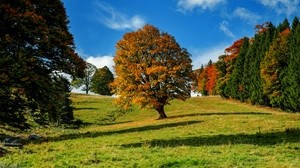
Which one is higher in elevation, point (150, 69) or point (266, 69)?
point (266, 69)

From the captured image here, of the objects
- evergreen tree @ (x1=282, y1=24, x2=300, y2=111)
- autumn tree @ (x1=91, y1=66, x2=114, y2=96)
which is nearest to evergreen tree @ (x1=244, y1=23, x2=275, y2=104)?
Result: evergreen tree @ (x1=282, y1=24, x2=300, y2=111)

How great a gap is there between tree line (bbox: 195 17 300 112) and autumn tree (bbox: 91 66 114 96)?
130 feet

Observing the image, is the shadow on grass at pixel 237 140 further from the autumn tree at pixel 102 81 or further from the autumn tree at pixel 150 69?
the autumn tree at pixel 102 81

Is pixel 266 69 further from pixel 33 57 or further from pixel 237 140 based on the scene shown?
pixel 33 57

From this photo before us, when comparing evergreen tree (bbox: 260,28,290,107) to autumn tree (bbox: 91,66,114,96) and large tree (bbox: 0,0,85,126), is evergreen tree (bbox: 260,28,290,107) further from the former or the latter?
autumn tree (bbox: 91,66,114,96)

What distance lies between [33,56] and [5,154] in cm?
931

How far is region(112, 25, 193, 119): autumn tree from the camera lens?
5784 cm

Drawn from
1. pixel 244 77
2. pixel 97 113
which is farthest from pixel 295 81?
pixel 97 113

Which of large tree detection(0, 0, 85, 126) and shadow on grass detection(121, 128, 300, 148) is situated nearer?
shadow on grass detection(121, 128, 300, 148)

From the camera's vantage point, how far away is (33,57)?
90.4 ft

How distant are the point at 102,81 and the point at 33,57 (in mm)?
117140

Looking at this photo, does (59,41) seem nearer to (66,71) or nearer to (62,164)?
(66,71)

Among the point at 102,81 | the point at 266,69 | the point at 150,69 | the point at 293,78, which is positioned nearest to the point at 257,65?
the point at 266,69

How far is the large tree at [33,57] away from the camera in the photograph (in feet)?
84.1
